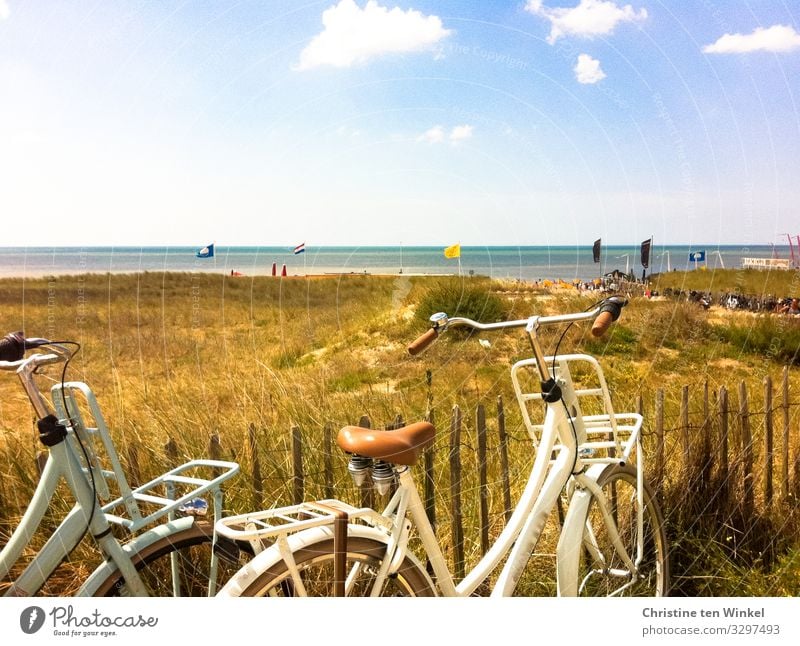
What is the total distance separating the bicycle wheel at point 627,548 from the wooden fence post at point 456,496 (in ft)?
1.30

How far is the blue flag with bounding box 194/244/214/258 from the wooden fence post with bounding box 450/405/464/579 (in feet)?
3.06

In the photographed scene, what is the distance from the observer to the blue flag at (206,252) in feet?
6.24

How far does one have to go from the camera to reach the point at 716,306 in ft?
18.2

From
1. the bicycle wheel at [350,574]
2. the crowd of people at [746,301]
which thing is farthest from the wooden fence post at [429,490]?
the crowd of people at [746,301]

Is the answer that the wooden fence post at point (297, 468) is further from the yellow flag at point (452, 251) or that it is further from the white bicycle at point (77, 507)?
the yellow flag at point (452, 251)

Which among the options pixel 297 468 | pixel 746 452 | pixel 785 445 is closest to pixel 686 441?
pixel 746 452

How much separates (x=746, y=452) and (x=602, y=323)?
1.59 m

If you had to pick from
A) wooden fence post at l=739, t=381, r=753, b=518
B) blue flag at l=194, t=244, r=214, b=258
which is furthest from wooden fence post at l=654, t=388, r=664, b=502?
blue flag at l=194, t=244, r=214, b=258

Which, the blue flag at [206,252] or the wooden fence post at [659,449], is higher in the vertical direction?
the blue flag at [206,252]

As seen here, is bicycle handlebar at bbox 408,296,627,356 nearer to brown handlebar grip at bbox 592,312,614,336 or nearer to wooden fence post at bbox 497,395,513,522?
brown handlebar grip at bbox 592,312,614,336

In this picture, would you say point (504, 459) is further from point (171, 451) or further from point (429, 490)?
point (171, 451)

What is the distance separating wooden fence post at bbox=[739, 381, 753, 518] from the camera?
2611 millimetres

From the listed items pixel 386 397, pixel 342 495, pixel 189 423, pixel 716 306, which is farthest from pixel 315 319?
pixel 716 306

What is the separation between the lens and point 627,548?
230 cm
